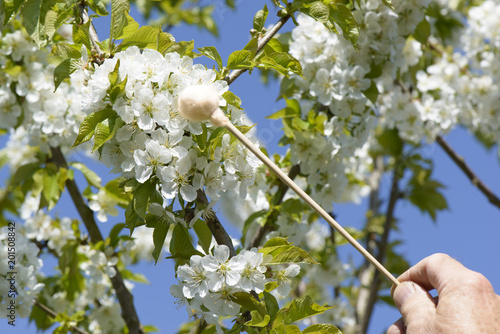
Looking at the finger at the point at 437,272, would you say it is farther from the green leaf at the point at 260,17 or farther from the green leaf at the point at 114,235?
the green leaf at the point at 114,235

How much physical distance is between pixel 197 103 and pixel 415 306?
2.68 ft

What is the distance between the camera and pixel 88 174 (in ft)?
9.41

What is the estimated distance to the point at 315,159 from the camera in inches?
102

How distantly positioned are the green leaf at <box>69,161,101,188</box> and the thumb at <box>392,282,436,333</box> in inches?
69.2

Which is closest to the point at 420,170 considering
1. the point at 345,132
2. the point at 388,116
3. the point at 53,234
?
the point at 388,116

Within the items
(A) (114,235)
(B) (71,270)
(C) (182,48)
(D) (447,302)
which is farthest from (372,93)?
(B) (71,270)

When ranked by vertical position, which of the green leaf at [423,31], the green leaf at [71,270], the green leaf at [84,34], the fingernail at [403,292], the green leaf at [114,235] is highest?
the green leaf at [423,31]

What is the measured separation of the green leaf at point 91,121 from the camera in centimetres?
163

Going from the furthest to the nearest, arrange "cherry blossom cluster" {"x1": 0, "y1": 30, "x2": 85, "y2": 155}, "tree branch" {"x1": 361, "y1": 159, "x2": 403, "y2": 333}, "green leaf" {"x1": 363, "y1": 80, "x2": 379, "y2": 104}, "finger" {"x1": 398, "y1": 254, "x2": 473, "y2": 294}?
"tree branch" {"x1": 361, "y1": 159, "x2": 403, "y2": 333} → "cherry blossom cluster" {"x1": 0, "y1": 30, "x2": 85, "y2": 155} → "green leaf" {"x1": 363, "y1": 80, "x2": 379, "y2": 104} → "finger" {"x1": 398, "y1": 254, "x2": 473, "y2": 294}

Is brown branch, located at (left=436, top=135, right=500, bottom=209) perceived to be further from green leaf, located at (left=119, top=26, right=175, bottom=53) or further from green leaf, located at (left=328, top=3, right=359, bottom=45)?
green leaf, located at (left=119, top=26, right=175, bottom=53)

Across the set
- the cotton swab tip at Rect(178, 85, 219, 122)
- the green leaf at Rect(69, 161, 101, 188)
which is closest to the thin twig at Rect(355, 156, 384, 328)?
the green leaf at Rect(69, 161, 101, 188)

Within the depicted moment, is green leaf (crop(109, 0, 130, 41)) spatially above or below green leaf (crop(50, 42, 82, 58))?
below

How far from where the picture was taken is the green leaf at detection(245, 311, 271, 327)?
1514 millimetres

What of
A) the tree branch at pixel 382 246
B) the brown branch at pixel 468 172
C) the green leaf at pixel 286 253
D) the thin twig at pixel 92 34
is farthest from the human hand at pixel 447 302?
the brown branch at pixel 468 172
